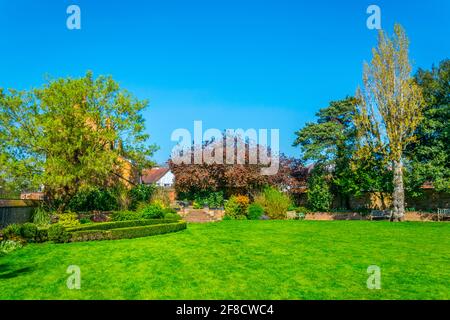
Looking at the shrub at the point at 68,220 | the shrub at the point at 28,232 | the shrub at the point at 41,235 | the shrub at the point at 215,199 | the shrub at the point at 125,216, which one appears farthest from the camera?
the shrub at the point at 215,199

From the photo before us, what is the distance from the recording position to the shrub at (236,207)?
99.7ft

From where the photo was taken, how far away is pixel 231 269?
989 cm

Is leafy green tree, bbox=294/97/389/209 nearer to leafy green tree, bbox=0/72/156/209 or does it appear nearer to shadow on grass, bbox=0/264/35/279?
leafy green tree, bbox=0/72/156/209

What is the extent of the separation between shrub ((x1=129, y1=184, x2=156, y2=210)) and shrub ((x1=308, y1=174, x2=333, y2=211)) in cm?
1513

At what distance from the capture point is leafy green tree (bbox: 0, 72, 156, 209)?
22266 mm

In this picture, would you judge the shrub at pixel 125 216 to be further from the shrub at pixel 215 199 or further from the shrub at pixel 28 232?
the shrub at pixel 215 199

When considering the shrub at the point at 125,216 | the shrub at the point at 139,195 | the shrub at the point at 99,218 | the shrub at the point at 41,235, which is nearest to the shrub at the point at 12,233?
the shrub at the point at 41,235

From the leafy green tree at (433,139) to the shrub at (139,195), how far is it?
22207 mm

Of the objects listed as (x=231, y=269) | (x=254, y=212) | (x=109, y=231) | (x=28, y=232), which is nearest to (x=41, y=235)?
(x=28, y=232)

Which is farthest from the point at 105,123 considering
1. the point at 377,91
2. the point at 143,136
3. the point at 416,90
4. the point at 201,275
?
the point at 416,90

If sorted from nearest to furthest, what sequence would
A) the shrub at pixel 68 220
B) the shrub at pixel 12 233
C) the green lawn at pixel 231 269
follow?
the green lawn at pixel 231 269 → the shrub at pixel 12 233 → the shrub at pixel 68 220

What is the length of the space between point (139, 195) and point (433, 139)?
2557 centimetres

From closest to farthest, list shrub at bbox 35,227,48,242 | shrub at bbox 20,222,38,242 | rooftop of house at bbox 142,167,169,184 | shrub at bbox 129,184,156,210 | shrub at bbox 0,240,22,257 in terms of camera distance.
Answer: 1. shrub at bbox 0,240,22,257
2. shrub at bbox 20,222,38,242
3. shrub at bbox 35,227,48,242
4. shrub at bbox 129,184,156,210
5. rooftop of house at bbox 142,167,169,184

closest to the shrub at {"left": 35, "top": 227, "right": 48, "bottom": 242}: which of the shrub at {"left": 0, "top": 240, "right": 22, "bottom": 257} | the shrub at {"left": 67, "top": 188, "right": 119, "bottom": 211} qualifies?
the shrub at {"left": 0, "top": 240, "right": 22, "bottom": 257}
